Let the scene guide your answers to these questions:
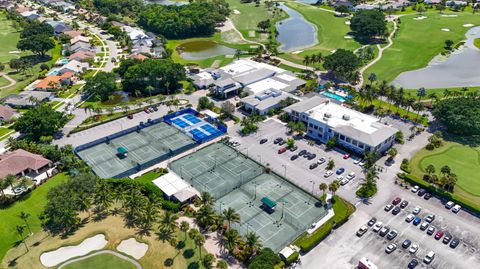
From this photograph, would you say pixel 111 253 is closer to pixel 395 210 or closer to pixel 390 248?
pixel 390 248

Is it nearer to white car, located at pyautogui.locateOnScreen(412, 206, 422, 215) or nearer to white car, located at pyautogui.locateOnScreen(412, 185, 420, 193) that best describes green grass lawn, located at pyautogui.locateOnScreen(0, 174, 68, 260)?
white car, located at pyautogui.locateOnScreen(412, 206, 422, 215)

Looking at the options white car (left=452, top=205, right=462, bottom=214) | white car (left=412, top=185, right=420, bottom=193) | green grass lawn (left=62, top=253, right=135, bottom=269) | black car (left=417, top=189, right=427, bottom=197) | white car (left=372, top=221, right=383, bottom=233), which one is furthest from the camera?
white car (left=412, top=185, right=420, bottom=193)

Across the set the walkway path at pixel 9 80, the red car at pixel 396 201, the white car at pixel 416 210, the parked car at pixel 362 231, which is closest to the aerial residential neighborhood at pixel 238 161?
the parked car at pixel 362 231

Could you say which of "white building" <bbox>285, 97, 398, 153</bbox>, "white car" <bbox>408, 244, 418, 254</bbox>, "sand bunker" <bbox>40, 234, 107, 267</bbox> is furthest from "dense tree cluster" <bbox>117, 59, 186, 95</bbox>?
"white car" <bbox>408, 244, 418, 254</bbox>

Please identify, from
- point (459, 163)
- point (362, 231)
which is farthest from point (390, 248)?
point (459, 163)

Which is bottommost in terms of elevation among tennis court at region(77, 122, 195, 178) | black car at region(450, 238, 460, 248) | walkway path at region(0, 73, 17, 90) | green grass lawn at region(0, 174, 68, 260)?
black car at region(450, 238, 460, 248)

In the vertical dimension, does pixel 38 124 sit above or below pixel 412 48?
above

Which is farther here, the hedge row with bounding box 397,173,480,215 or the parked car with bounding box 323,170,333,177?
the parked car with bounding box 323,170,333,177
